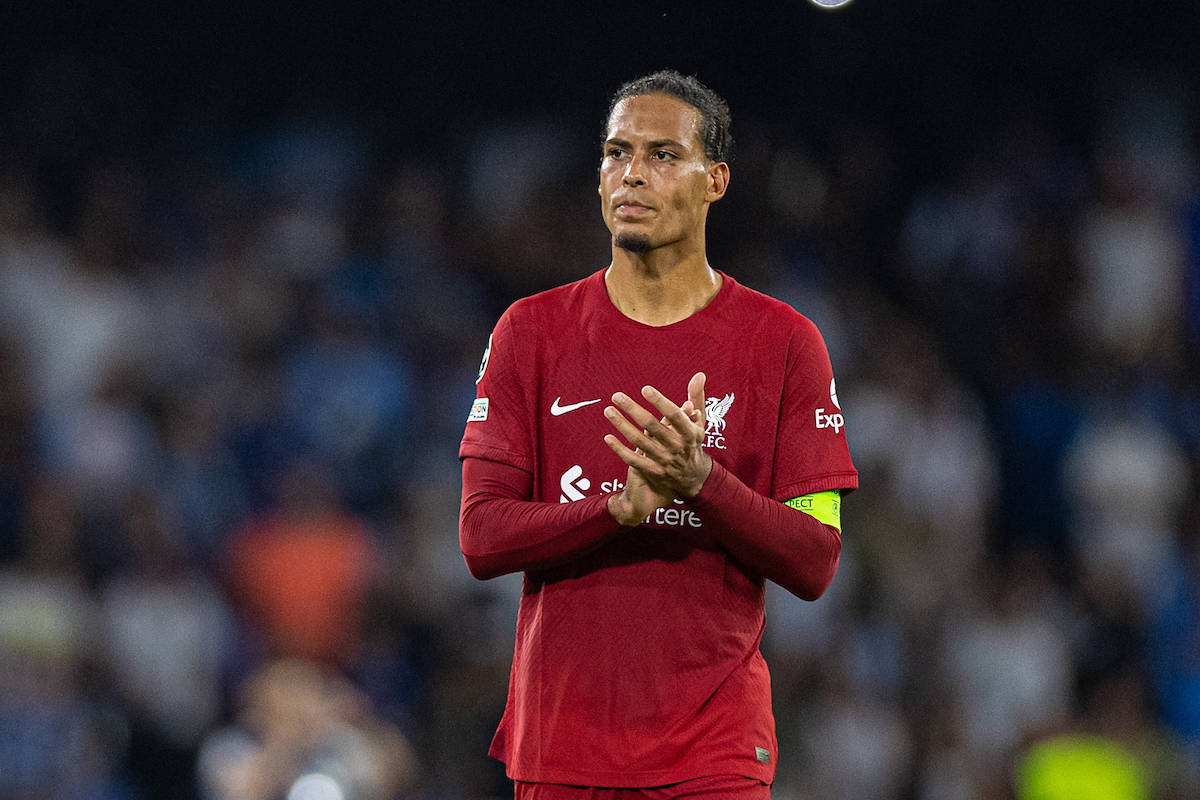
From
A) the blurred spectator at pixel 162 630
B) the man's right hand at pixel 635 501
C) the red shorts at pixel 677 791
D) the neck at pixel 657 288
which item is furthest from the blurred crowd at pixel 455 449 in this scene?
the man's right hand at pixel 635 501

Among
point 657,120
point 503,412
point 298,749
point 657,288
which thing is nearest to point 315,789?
point 298,749

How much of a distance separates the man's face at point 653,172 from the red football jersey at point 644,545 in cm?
19

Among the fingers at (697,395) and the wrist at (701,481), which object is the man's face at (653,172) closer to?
the fingers at (697,395)

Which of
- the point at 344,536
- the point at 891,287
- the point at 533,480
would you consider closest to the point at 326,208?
the point at 344,536

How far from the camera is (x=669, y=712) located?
3061 mm

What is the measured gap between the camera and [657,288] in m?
3.38

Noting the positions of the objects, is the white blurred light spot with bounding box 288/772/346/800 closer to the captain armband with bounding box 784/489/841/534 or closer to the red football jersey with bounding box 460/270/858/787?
the red football jersey with bounding box 460/270/858/787

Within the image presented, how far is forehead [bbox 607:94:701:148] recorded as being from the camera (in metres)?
3.32

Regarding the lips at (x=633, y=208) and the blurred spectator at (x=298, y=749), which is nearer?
the lips at (x=633, y=208)

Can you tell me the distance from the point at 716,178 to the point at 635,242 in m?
0.29

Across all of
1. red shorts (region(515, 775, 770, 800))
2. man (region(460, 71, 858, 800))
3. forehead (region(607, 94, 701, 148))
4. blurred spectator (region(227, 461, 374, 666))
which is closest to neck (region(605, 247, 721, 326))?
man (region(460, 71, 858, 800))

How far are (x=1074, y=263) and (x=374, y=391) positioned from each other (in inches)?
168

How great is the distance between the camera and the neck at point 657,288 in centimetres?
336

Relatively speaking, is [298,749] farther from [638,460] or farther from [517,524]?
[638,460]
